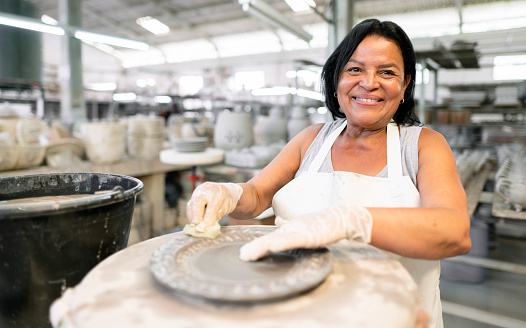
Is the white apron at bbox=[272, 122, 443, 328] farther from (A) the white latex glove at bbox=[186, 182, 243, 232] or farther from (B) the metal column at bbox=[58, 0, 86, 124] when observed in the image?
(B) the metal column at bbox=[58, 0, 86, 124]

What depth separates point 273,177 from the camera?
4.85 ft

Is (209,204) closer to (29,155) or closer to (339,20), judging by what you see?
(29,155)

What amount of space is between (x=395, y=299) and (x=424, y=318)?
76mm

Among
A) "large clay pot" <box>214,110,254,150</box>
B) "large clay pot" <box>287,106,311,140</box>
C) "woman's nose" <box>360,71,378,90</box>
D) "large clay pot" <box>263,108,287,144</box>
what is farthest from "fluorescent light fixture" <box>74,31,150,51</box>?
"woman's nose" <box>360,71,378,90</box>

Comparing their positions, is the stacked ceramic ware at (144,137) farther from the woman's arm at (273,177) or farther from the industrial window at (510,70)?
the industrial window at (510,70)

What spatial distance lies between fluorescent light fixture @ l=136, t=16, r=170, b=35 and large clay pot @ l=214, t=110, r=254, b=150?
1120 centimetres

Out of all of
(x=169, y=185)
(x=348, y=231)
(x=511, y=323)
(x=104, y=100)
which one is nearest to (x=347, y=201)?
(x=348, y=231)

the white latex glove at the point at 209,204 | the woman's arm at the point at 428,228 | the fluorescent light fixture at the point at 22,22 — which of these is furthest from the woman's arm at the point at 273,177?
the fluorescent light fixture at the point at 22,22

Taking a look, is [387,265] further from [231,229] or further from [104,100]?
[104,100]

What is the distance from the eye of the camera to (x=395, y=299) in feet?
2.29

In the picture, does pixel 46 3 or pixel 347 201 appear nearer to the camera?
pixel 347 201

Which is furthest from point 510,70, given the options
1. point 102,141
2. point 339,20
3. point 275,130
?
point 102,141

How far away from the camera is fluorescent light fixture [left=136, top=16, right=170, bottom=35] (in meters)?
13.3

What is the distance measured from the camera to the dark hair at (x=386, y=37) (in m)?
1.23
